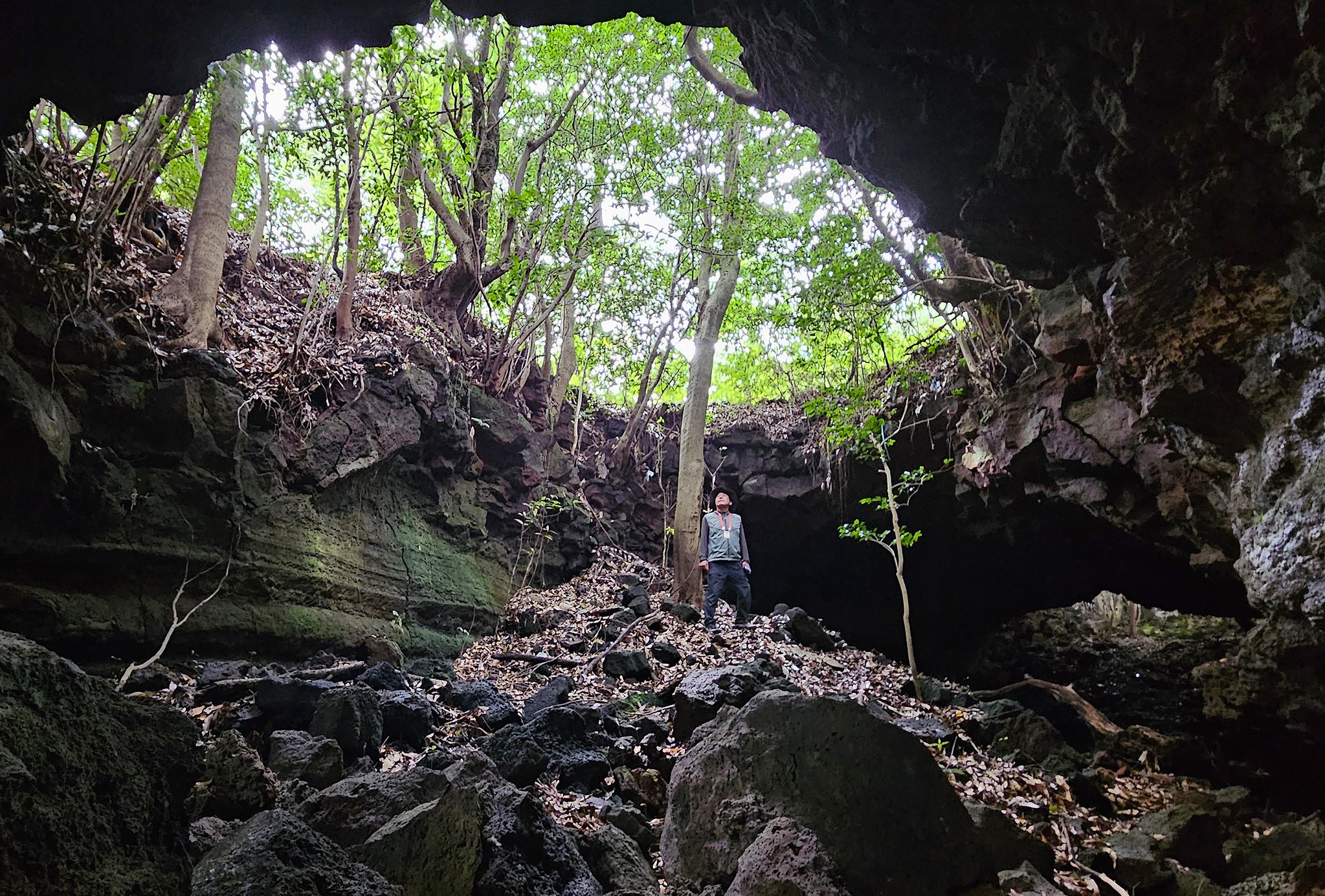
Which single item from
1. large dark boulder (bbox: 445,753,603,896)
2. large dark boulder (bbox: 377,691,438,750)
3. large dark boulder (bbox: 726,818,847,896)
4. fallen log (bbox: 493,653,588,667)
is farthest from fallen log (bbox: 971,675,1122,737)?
large dark boulder (bbox: 377,691,438,750)

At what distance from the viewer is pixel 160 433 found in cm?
562

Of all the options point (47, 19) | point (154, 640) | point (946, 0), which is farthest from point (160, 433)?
point (946, 0)

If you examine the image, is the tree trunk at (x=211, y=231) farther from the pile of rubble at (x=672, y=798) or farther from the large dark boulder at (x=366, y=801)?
the large dark boulder at (x=366, y=801)

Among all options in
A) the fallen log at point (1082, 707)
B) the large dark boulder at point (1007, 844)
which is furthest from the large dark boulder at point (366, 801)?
the fallen log at point (1082, 707)

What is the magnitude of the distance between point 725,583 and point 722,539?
26.3 inches

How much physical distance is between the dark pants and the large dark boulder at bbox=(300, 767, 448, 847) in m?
5.96

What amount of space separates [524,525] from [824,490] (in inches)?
220

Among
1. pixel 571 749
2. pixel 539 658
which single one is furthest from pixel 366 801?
pixel 539 658

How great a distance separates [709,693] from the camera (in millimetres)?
5281

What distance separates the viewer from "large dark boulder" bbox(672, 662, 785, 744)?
5.12 meters

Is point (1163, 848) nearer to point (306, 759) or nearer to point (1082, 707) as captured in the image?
point (1082, 707)

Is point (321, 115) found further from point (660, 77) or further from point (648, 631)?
point (648, 631)

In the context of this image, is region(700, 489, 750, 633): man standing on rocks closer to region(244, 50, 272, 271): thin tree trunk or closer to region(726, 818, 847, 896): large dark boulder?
region(726, 818, 847, 896): large dark boulder

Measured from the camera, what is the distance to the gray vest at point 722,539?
895 centimetres
